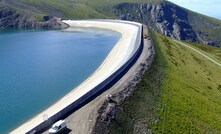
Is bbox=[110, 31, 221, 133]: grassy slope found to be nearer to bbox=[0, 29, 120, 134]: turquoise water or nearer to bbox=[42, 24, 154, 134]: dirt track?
bbox=[42, 24, 154, 134]: dirt track

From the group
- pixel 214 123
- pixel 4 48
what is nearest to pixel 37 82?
pixel 214 123

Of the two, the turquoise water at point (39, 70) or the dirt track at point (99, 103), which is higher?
the dirt track at point (99, 103)

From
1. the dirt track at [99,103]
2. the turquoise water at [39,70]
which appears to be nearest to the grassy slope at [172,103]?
the dirt track at [99,103]

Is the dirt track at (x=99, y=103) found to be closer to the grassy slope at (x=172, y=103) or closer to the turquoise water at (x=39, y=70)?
the grassy slope at (x=172, y=103)

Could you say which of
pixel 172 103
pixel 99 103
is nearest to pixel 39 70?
pixel 172 103

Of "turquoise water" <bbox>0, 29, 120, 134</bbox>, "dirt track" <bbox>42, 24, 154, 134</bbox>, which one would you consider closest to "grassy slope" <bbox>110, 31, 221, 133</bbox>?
"dirt track" <bbox>42, 24, 154, 134</bbox>

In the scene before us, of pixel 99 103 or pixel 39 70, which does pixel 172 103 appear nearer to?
pixel 99 103
